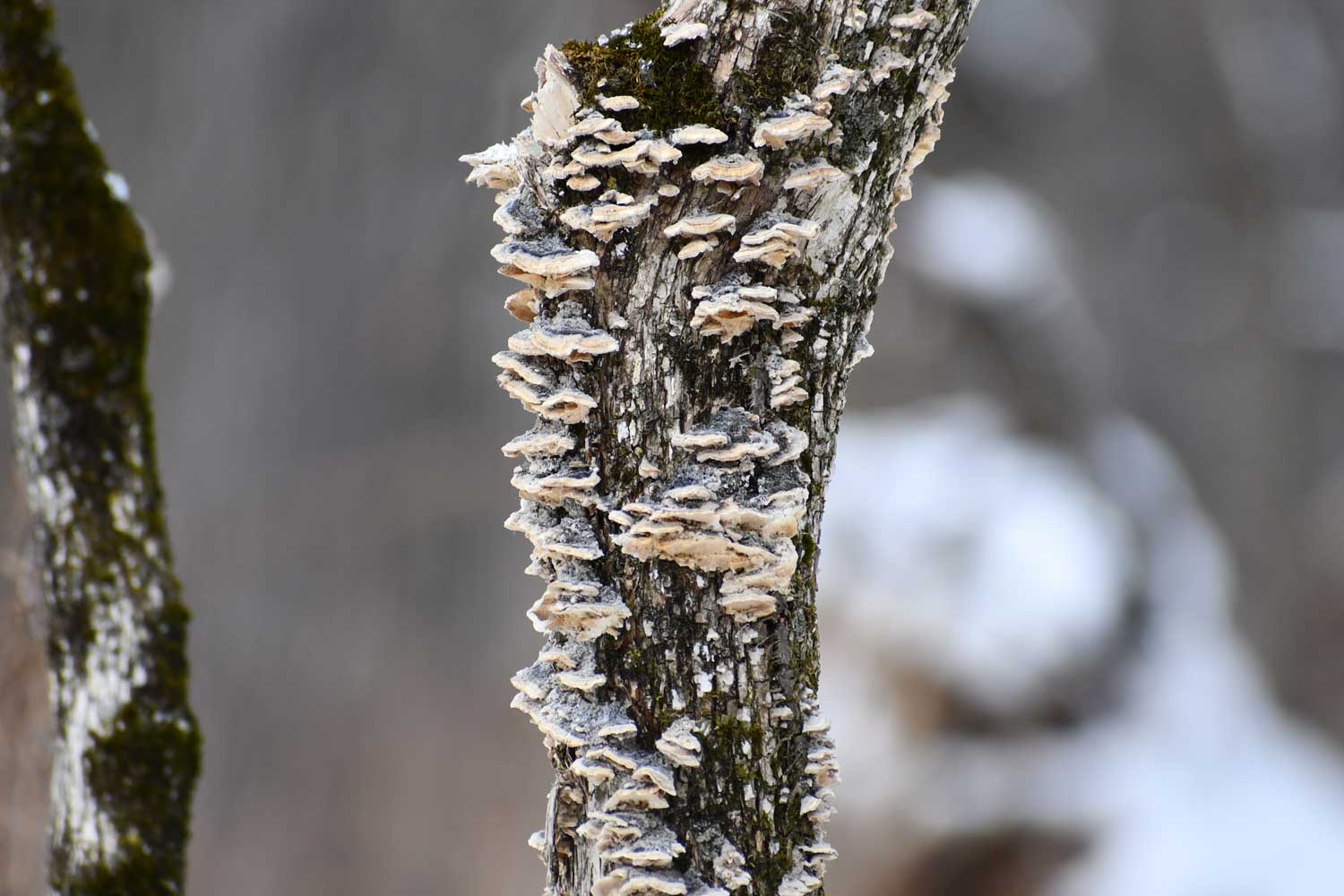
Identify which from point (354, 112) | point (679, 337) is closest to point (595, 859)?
point (679, 337)

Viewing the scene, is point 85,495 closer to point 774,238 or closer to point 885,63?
point 774,238

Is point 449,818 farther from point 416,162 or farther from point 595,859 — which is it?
point 595,859

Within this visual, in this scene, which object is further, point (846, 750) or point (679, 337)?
point (846, 750)

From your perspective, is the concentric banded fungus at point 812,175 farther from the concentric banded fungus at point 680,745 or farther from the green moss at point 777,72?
the concentric banded fungus at point 680,745

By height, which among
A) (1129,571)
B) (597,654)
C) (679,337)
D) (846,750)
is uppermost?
(1129,571)

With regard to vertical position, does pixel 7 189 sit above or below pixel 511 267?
above

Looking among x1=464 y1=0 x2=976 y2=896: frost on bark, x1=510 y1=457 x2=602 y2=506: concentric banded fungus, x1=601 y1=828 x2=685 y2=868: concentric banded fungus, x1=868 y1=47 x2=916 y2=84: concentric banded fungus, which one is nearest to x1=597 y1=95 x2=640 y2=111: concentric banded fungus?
x1=464 y1=0 x2=976 y2=896: frost on bark

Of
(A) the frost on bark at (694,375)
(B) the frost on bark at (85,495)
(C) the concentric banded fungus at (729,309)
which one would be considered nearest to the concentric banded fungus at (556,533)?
(A) the frost on bark at (694,375)

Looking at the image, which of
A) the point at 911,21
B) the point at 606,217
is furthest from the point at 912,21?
the point at 606,217
